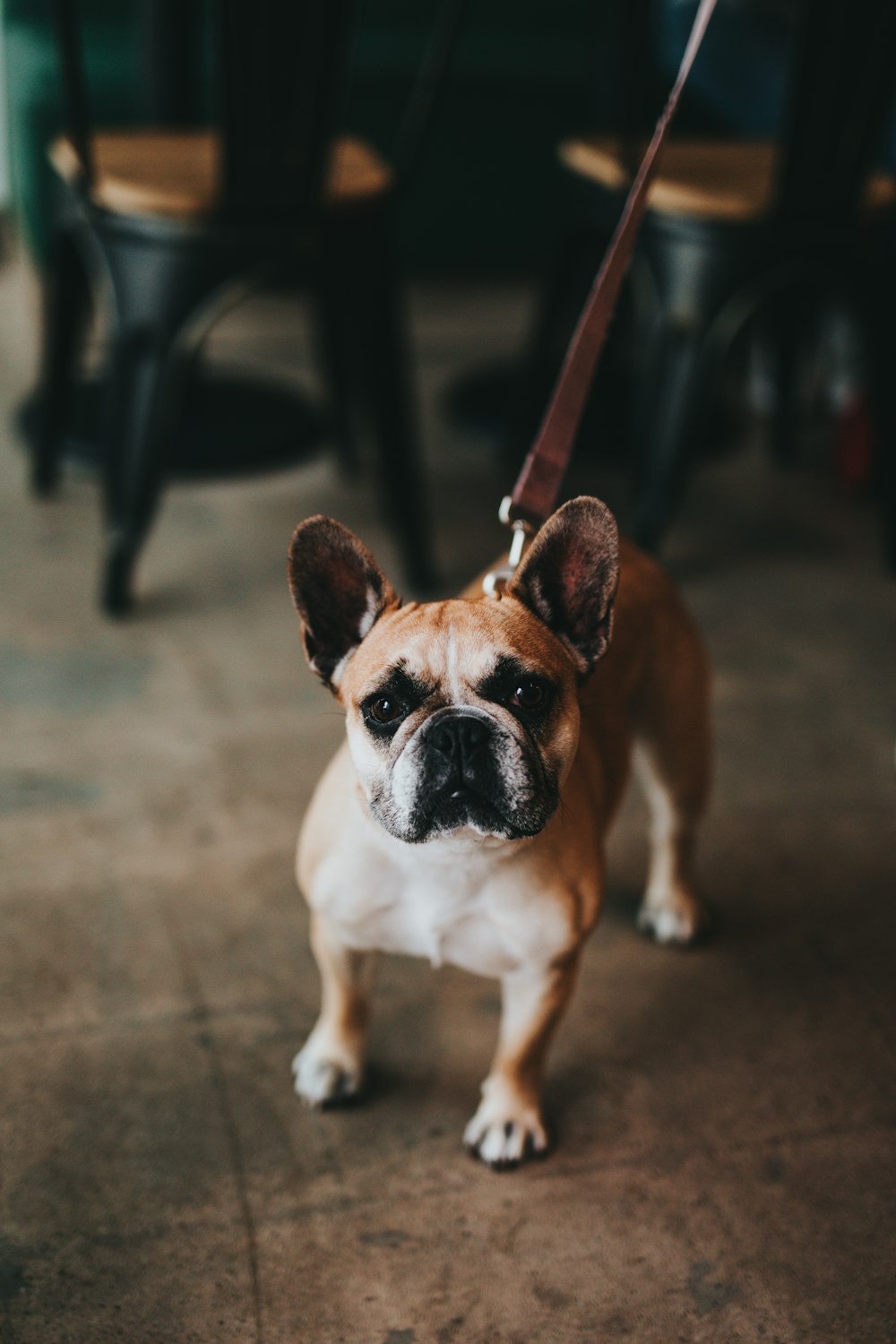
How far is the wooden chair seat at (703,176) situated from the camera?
96.9 inches

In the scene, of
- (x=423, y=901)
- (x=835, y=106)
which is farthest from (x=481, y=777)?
(x=835, y=106)

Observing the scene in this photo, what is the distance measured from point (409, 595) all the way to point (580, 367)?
134 centimetres

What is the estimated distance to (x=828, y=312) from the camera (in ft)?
12.2

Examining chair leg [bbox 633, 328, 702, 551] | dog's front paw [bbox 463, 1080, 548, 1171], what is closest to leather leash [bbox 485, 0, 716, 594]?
dog's front paw [bbox 463, 1080, 548, 1171]

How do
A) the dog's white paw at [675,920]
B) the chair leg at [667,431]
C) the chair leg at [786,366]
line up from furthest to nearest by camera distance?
the chair leg at [786,366]
the chair leg at [667,431]
the dog's white paw at [675,920]

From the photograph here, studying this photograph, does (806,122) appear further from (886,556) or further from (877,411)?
(886,556)

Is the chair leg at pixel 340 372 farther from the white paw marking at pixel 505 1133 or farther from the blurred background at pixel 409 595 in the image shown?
the white paw marking at pixel 505 1133

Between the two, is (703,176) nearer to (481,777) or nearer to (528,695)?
(528,695)

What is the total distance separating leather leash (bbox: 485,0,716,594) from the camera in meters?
1.38

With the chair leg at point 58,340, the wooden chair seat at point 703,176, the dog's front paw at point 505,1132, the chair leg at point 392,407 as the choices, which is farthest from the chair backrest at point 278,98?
the dog's front paw at point 505,1132

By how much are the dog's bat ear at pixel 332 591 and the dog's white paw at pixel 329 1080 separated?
52 centimetres

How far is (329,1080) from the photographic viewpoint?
5.00 feet

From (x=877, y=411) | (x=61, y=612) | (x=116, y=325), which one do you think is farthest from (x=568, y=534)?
(x=877, y=411)

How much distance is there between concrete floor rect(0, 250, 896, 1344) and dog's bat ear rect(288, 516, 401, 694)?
0.60 m
